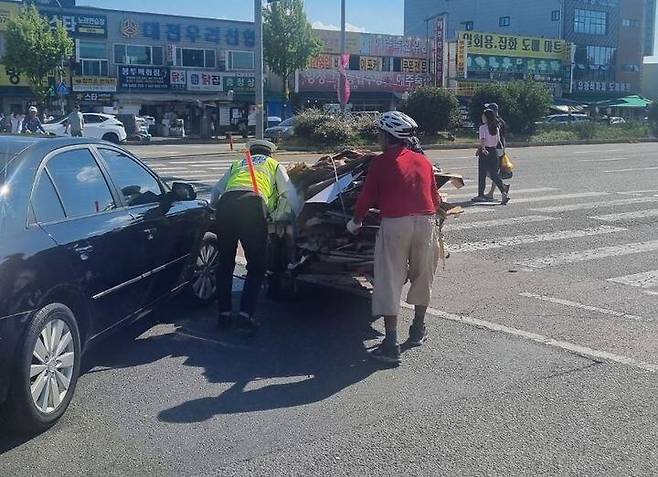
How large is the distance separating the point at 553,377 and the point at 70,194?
11.5 feet

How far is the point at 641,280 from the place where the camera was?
8.54m

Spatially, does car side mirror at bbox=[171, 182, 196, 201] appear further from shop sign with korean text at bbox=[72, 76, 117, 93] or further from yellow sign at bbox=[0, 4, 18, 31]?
yellow sign at bbox=[0, 4, 18, 31]

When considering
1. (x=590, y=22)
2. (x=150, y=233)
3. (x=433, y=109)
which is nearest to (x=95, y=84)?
(x=433, y=109)

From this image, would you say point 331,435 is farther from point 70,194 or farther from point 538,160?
point 538,160

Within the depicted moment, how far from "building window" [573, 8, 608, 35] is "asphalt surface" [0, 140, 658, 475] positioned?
7349 centimetres

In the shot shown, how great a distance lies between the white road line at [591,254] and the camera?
942cm

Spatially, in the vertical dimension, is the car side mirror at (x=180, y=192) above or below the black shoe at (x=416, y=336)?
above

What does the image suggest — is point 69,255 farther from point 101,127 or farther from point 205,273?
point 101,127

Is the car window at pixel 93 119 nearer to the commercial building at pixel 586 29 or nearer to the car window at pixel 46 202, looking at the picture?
the car window at pixel 46 202

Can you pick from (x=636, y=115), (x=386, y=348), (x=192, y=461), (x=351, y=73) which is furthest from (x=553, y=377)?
(x=636, y=115)

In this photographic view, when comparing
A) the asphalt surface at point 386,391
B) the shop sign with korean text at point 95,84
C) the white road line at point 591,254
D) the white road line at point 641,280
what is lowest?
the asphalt surface at point 386,391

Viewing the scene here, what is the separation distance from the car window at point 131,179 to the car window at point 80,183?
8.9 inches

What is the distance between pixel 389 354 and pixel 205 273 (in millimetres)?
2158

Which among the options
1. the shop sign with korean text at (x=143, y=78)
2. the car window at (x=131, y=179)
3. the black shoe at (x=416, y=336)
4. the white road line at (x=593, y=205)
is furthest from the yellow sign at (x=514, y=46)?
the black shoe at (x=416, y=336)
